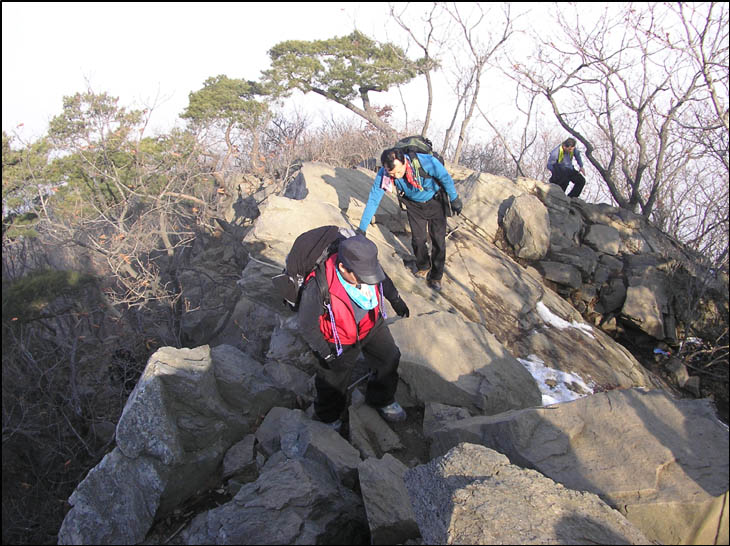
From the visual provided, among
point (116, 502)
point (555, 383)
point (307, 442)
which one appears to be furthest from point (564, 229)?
point (116, 502)

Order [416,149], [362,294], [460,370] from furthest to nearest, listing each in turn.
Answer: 1. [416,149]
2. [460,370]
3. [362,294]

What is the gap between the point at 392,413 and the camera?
162 inches

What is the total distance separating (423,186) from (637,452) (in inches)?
146

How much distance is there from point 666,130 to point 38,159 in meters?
16.9

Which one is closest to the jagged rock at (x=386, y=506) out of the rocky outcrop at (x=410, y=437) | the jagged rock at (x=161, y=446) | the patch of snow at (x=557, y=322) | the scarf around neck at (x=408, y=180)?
the rocky outcrop at (x=410, y=437)

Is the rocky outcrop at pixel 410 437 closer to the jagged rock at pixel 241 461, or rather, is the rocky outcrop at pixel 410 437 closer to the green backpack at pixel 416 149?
the jagged rock at pixel 241 461

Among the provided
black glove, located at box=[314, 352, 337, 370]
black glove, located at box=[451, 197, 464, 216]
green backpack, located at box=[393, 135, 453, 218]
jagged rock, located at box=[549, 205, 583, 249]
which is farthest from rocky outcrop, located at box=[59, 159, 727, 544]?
jagged rock, located at box=[549, 205, 583, 249]

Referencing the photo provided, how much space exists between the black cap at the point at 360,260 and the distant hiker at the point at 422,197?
6.88 ft

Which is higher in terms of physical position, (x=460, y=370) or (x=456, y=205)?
(x=456, y=205)

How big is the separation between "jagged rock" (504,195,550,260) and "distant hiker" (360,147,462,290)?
9.57 ft

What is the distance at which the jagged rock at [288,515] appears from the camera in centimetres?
270

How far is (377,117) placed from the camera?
18.2 meters

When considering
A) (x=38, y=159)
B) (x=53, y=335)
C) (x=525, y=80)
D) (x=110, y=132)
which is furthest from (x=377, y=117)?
(x=53, y=335)

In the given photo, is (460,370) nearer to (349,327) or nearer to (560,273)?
(349,327)
